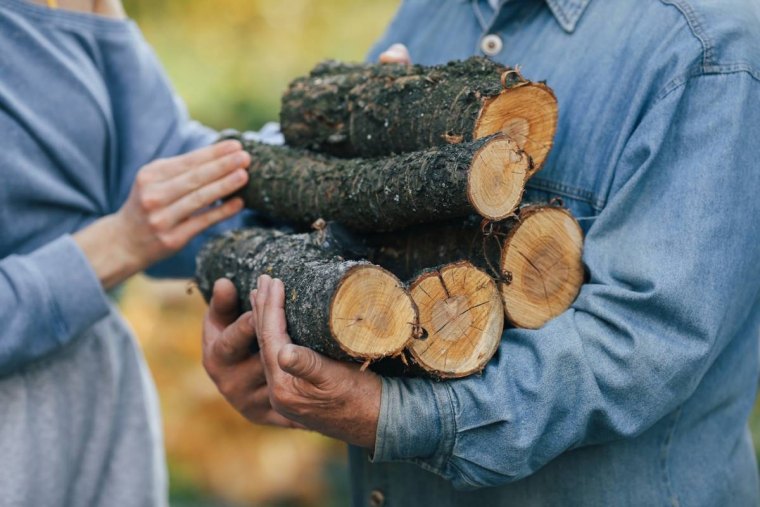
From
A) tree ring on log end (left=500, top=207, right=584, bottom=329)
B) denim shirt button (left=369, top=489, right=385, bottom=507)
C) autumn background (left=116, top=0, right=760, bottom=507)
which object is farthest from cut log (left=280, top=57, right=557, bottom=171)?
autumn background (left=116, top=0, right=760, bottom=507)

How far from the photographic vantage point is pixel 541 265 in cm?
129

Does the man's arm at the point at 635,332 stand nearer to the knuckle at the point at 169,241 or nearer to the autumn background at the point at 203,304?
the knuckle at the point at 169,241

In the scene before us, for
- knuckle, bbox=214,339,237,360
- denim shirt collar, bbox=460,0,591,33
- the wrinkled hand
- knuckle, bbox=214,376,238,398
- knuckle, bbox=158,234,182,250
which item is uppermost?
denim shirt collar, bbox=460,0,591,33

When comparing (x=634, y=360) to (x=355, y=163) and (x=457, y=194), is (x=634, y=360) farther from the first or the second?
(x=355, y=163)

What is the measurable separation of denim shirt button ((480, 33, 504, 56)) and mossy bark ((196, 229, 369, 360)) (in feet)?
1.67

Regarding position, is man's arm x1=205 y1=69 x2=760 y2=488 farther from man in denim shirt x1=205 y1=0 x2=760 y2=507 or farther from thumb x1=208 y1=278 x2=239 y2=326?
thumb x1=208 y1=278 x2=239 y2=326

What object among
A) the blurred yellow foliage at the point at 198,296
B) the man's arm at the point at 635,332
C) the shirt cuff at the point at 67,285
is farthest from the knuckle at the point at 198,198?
the blurred yellow foliage at the point at 198,296

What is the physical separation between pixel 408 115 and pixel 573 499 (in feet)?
2.32

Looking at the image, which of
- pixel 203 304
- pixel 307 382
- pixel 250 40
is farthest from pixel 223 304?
pixel 250 40

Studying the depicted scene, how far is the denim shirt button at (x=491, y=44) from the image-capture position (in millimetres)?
1560

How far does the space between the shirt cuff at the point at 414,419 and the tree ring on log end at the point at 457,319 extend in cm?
4

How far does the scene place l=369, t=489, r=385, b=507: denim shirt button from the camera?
5.27ft

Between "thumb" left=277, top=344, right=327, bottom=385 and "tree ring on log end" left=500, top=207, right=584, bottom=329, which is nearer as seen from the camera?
"thumb" left=277, top=344, right=327, bottom=385

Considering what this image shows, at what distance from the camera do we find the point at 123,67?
72.0 inches
